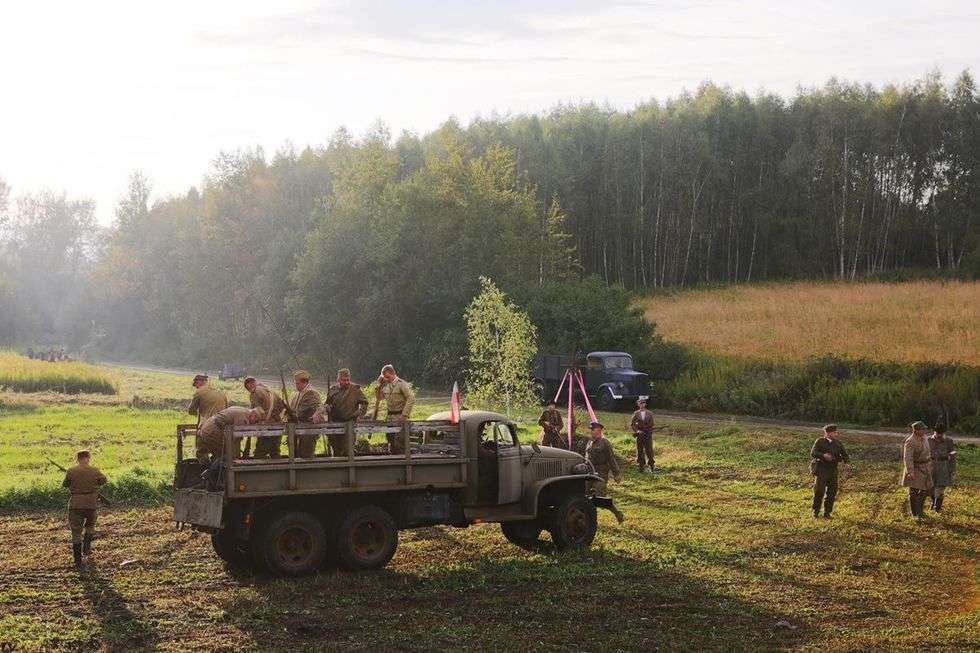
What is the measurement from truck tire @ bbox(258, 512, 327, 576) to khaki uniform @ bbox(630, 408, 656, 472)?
11902 millimetres

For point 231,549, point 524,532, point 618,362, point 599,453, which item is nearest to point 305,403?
point 231,549

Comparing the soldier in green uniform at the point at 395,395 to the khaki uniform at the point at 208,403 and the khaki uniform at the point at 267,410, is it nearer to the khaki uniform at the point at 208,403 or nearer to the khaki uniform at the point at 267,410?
the khaki uniform at the point at 267,410

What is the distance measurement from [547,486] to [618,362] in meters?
26.8

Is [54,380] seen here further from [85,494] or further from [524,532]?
[524,532]

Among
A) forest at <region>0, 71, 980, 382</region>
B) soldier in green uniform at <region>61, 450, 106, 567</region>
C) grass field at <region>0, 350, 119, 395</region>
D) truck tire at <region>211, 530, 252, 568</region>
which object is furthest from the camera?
forest at <region>0, 71, 980, 382</region>

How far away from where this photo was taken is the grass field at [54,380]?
50.8 m

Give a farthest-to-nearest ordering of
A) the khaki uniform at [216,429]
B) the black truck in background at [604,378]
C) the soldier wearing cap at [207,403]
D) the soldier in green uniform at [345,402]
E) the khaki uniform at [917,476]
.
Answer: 1. the black truck in background at [604,378]
2. the khaki uniform at [917,476]
3. the soldier wearing cap at [207,403]
4. the soldier in green uniform at [345,402]
5. the khaki uniform at [216,429]

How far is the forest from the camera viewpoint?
6231 centimetres

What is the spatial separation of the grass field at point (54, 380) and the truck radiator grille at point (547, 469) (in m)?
37.0

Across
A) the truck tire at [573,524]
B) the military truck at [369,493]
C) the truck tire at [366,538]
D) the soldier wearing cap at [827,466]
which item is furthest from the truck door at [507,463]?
the soldier wearing cap at [827,466]

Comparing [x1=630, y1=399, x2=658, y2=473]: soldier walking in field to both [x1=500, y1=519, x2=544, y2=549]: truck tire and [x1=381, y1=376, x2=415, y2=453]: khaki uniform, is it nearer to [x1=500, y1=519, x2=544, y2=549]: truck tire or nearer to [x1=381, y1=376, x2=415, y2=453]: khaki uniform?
[x1=500, y1=519, x2=544, y2=549]: truck tire

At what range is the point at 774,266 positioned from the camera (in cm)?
8338

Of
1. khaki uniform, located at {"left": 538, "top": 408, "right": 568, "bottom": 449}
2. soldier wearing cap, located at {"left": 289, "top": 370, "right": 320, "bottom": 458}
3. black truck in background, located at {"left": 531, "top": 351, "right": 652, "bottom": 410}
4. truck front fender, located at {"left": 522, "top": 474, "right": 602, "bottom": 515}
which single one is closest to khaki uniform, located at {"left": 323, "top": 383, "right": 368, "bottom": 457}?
soldier wearing cap, located at {"left": 289, "top": 370, "right": 320, "bottom": 458}

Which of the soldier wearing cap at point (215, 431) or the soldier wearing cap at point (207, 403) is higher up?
the soldier wearing cap at point (207, 403)
